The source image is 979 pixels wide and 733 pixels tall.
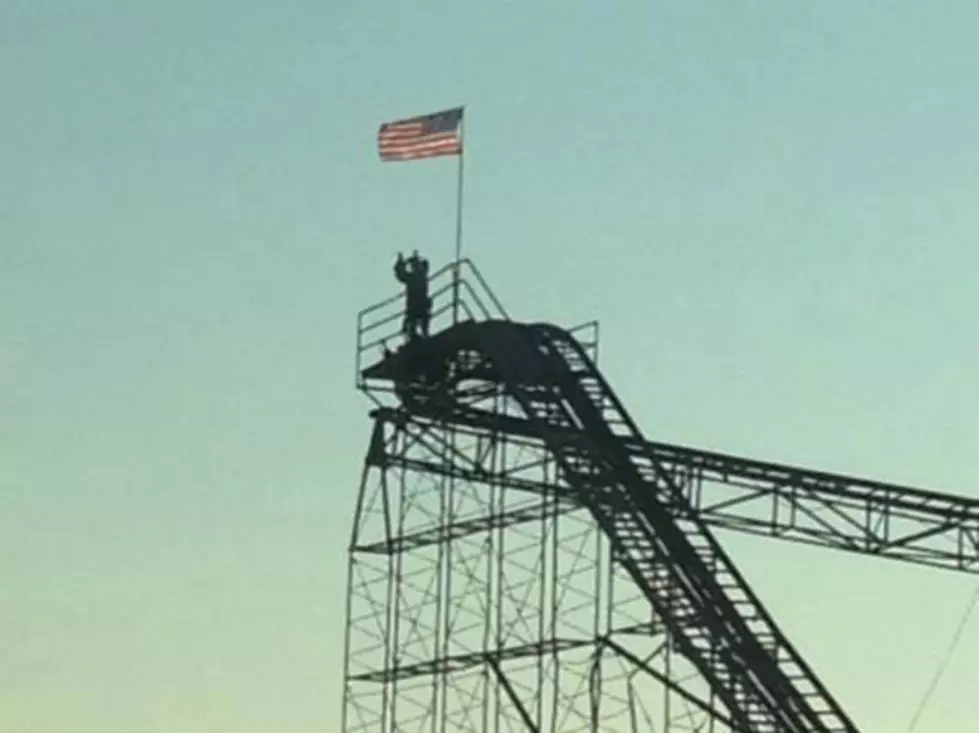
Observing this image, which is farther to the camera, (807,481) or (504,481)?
(504,481)

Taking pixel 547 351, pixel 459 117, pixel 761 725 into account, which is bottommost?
pixel 761 725

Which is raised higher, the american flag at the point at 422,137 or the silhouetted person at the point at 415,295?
the american flag at the point at 422,137

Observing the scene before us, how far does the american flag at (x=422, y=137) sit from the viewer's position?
6728cm

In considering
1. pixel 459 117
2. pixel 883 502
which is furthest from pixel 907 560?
pixel 459 117

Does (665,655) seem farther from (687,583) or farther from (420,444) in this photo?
(420,444)

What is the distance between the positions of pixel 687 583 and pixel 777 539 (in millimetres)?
1903

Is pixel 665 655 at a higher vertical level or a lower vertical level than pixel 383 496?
lower

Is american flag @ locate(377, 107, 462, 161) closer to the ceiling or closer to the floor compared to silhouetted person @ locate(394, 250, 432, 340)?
closer to the ceiling

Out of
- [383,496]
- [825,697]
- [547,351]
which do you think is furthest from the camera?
[383,496]

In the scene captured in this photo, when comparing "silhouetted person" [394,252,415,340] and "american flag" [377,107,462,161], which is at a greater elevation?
"american flag" [377,107,462,161]

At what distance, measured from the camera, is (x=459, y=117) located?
67.2 meters

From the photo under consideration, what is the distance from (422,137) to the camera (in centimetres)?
6750

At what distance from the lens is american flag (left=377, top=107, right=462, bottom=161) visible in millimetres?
67275

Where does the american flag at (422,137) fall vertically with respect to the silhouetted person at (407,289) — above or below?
above
